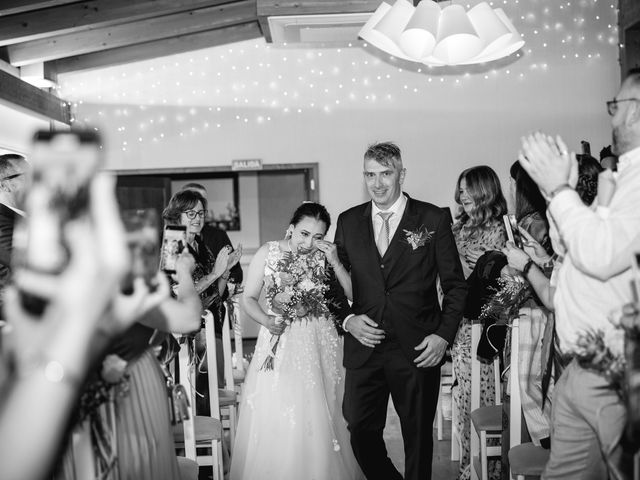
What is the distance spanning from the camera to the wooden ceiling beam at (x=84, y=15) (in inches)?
227

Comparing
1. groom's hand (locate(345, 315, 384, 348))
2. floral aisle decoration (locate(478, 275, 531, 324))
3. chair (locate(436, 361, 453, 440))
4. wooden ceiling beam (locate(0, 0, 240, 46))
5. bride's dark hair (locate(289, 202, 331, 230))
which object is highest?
wooden ceiling beam (locate(0, 0, 240, 46))

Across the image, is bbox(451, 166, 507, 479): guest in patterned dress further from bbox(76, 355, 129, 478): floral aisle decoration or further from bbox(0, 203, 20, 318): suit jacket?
bbox(76, 355, 129, 478): floral aisle decoration

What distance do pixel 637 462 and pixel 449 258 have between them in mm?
1716

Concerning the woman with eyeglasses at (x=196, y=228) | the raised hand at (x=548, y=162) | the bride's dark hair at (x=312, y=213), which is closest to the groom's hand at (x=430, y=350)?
the bride's dark hair at (x=312, y=213)

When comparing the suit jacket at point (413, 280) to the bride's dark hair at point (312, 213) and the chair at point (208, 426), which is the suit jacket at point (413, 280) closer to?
the bride's dark hair at point (312, 213)

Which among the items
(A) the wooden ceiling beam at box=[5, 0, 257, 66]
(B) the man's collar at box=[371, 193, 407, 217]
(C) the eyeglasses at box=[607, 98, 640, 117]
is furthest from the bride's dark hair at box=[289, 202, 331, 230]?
(A) the wooden ceiling beam at box=[5, 0, 257, 66]

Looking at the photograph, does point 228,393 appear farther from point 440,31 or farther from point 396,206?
point 440,31

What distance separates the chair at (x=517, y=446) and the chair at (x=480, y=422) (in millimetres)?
418

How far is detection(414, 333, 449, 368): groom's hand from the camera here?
295cm

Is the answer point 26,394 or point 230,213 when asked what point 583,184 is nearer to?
point 26,394

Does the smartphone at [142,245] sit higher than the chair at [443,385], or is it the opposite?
the smartphone at [142,245]

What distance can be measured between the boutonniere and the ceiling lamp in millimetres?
1341

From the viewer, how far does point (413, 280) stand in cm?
304

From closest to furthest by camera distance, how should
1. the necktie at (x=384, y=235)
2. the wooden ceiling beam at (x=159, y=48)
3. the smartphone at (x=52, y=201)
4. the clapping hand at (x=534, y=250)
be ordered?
the smartphone at (x=52, y=201) → the clapping hand at (x=534, y=250) → the necktie at (x=384, y=235) → the wooden ceiling beam at (x=159, y=48)
